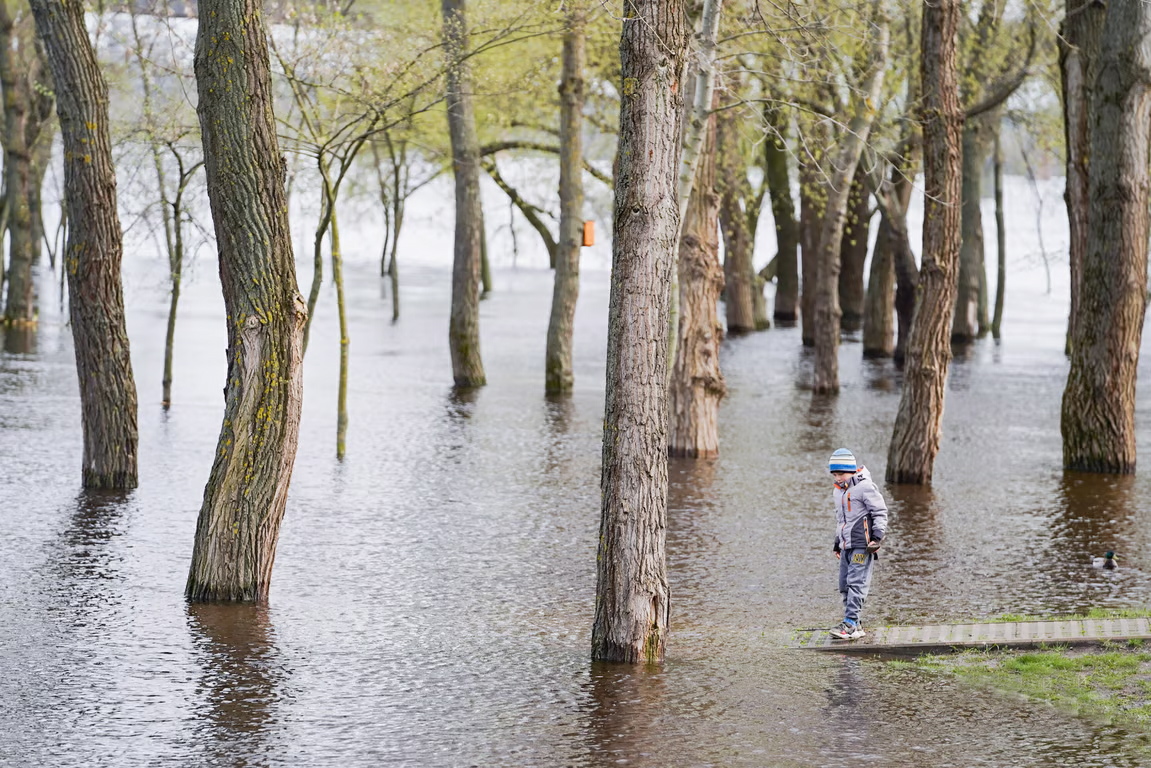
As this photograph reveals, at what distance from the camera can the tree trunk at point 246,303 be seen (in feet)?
33.9

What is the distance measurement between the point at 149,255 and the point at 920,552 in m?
71.2

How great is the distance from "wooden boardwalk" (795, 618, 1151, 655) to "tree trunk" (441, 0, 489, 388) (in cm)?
1546

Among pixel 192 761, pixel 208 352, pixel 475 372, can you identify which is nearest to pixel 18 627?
pixel 192 761

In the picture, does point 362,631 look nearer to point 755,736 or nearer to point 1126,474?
point 755,736

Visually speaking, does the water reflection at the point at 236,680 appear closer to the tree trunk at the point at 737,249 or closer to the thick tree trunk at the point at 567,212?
the thick tree trunk at the point at 567,212

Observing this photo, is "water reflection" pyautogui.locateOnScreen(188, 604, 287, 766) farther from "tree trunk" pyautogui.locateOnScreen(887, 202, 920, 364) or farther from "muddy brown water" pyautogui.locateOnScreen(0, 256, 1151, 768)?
"tree trunk" pyautogui.locateOnScreen(887, 202, 920, 364)

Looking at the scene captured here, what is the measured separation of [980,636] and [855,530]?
42.5 inches

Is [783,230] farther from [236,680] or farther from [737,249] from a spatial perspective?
[236,680]

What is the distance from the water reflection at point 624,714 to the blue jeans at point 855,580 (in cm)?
145

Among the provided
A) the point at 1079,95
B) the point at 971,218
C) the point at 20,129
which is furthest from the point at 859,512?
the point at 971,218

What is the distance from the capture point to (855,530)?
377 inches

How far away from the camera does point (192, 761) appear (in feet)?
23.3

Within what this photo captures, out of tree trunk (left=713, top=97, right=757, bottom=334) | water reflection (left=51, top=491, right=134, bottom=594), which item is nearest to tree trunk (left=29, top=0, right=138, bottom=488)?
water reflection (left=51, top=491, right=134, bottom=594)

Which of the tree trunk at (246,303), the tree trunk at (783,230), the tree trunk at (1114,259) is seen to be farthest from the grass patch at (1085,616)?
the tree trunk at (783,230)
